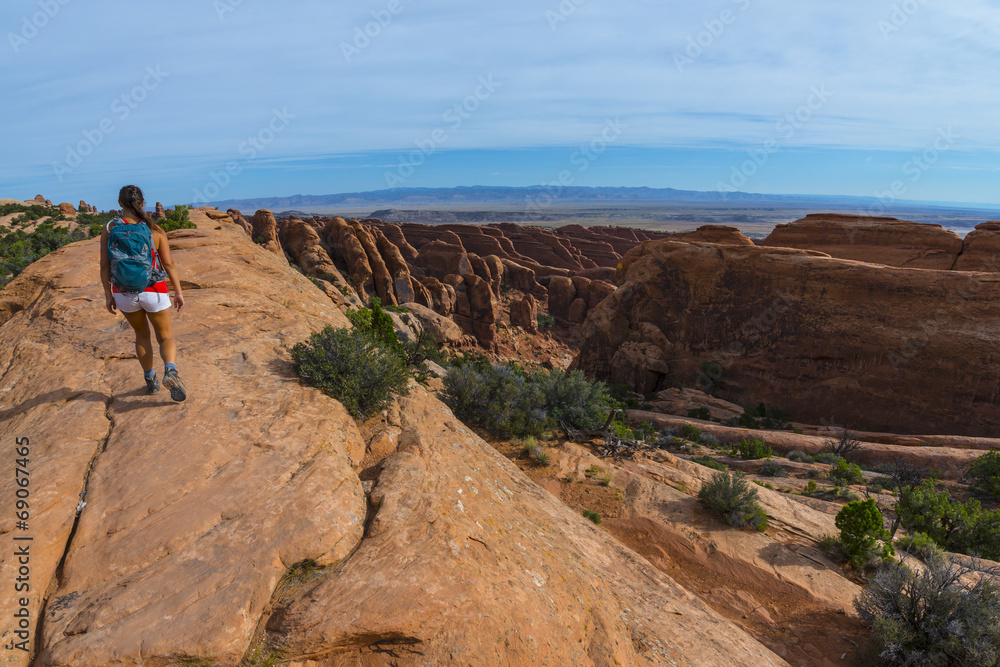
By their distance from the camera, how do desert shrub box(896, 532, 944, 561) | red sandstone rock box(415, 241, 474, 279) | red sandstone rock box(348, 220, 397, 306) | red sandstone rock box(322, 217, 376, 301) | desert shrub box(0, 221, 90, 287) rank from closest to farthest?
desert shrub box(896, 532, 944, 561) → desert shrub box(0, 221, 90, 287) → red sandstone rock box(322, 217, 376, 301) → red sandstone rock box(348, 220, 397, 306) → red sandstone rock box(415, 241, 474, 279)

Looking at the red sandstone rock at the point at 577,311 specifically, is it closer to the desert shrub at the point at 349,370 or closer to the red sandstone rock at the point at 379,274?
the red sandstone rock at the point at 379,274

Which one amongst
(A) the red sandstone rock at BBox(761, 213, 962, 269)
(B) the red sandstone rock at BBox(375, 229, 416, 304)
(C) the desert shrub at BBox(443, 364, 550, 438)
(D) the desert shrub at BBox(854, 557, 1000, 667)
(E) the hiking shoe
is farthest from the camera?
(B) the red sandstone rock at BBox(375, 229, 416, 304)

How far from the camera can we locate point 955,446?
17391 mm

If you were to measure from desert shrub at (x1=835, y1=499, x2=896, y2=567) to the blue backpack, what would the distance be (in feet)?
36.6

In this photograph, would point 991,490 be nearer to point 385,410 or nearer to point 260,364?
point 385,410

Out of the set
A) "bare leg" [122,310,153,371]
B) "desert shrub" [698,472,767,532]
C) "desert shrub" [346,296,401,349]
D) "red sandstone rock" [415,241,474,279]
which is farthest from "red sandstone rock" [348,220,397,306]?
"bare leg" [122,310,153,371]

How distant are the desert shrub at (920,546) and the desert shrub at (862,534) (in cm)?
80

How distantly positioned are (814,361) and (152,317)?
1042 inches

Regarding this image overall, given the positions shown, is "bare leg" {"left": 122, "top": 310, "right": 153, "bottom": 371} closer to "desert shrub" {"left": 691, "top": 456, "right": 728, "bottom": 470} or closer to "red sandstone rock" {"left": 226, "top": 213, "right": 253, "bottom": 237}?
"desert shrub" {"left": 691, "top": 456, "right": 728, "bottom": 470}

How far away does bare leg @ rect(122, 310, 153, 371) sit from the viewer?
545cm

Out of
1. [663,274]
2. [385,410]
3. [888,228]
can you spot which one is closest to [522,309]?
[663,274]

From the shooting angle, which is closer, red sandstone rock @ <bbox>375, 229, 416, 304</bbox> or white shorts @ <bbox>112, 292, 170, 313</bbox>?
white shorts @ <bbox>112, 292, 170, 313</bbox>

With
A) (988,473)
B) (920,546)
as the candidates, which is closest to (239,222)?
(920,546)

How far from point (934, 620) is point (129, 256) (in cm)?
1062
